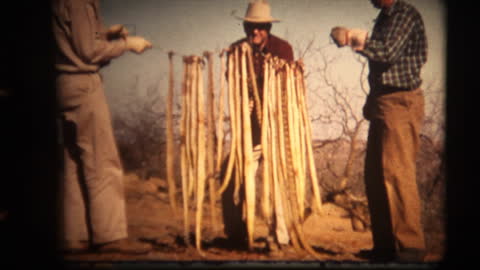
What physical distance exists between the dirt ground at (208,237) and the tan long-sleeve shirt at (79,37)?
927mm

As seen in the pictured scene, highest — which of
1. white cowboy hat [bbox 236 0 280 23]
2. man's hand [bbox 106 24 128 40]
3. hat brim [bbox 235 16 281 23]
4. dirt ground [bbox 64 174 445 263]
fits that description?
white cowboy hat [bbox 236 0 280 23]

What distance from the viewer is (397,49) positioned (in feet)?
10.2

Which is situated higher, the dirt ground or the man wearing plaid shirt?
the man wearing plaid shirt

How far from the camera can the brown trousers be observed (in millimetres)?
3154

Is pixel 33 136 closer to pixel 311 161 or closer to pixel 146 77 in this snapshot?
pixel 146 77

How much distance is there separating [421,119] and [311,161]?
891mm

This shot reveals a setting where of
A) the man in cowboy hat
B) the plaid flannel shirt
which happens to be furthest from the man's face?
the plaid flannel shirt

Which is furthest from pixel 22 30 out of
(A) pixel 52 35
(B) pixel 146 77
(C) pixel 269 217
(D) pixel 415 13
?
(D) pixel 415 13

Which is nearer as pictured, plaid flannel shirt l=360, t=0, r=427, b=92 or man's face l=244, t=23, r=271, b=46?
plaid flannel shirt l=360, t=0, r=427, b=92

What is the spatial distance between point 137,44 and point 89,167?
985mm

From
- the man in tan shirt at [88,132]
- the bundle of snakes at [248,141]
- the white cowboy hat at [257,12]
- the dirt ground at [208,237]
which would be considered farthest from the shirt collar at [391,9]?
the man in tan shirt at [88,132]

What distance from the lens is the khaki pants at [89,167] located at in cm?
315

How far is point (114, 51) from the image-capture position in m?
3.18

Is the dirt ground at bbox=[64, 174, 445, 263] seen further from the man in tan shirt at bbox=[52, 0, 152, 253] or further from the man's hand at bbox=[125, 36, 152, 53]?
the man's hand at bbox=[125, 36, 152, 53]
